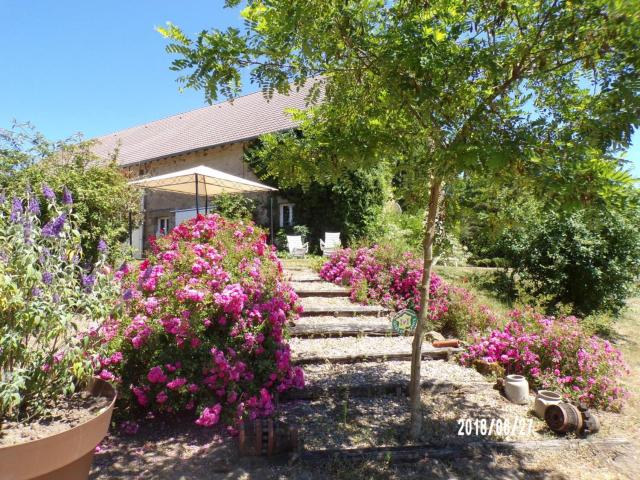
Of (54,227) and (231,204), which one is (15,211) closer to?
(54,227)

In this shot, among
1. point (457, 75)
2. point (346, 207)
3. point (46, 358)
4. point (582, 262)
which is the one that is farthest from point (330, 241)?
point (46, 358)

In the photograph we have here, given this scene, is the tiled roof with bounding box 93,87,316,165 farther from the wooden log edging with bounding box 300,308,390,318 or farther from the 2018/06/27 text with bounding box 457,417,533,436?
the 2018/06/27 text with bounding box 457,417,533,436

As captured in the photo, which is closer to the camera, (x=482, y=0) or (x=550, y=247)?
(x=482, y=0)

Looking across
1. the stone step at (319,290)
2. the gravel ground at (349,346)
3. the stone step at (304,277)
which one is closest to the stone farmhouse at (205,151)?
the stone step at (304,277)

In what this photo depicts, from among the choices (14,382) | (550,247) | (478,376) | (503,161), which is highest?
(503,161)

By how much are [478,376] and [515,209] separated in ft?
7.48

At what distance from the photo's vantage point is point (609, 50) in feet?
8.32

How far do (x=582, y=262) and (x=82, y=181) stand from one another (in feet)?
33.1

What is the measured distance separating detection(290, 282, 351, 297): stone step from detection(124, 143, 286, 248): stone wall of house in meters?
7.39

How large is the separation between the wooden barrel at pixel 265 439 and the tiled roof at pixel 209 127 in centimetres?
1239

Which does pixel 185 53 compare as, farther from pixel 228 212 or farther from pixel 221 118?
pixel 221 118

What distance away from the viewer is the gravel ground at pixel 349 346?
530 cm

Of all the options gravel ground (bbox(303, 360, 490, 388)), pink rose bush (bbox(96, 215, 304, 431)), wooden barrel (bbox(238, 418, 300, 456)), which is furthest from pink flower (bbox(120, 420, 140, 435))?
gravel ground (bbox(303, 360, 490, 388))

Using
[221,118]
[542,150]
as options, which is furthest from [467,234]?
[221,118]
